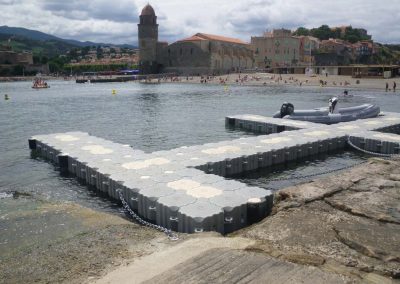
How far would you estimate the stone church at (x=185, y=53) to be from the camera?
10475cm

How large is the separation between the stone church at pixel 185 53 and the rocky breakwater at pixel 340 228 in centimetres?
9547

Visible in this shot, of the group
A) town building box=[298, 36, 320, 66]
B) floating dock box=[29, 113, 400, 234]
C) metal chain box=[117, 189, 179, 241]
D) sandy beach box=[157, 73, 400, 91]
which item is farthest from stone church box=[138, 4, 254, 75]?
metal chain box=[117, 189, 179, 241]

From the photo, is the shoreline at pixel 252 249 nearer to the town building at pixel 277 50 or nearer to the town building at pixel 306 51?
the town building at pixel 277 50

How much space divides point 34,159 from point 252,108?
24932mm

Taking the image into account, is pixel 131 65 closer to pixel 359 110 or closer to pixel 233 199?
pixel 359 110

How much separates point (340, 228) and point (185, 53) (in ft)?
335

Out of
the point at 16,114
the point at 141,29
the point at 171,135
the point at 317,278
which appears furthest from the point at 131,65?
the point at 317,278

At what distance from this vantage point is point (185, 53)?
350 feet

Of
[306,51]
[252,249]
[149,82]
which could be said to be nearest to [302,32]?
[306,51]

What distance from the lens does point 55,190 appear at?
13.4m

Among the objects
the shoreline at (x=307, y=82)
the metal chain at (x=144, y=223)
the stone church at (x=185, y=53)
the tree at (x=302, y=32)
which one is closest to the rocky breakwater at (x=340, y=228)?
the metal chain at (x=144, y=223)

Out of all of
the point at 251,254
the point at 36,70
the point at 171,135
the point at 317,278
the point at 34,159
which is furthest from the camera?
the point at 36,70

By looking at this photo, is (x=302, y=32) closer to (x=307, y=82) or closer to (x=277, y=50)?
(x=277, y=50)

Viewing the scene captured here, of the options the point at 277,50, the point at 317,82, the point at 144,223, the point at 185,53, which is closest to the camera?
the point at 144,223
